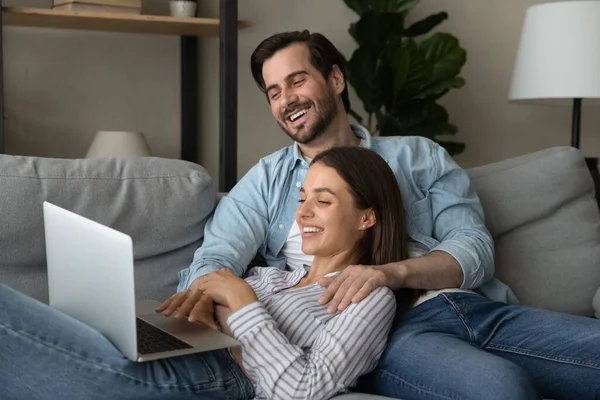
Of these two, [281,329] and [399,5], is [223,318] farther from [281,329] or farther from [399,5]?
[399,5]

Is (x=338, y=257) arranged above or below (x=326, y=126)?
below

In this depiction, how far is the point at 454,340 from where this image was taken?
1.43m

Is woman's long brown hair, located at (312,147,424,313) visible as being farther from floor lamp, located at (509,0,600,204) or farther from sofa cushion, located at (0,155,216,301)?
floor lamp, located at (509,0,600,204)

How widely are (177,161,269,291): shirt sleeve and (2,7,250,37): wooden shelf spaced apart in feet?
3.27

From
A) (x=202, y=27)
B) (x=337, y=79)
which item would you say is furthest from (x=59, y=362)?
(x=202, y=27)

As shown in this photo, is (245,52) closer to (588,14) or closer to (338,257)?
(588,14)

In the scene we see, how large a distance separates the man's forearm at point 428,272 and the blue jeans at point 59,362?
512 millimetres

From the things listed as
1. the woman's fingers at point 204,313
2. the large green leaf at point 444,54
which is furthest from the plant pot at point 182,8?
the woman's fingers at point 204,313

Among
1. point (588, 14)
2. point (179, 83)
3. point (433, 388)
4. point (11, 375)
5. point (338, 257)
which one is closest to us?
point (11, 375)

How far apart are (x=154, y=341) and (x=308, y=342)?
29 centimetres

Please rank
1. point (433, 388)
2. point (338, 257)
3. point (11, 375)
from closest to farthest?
point (11, 375) → point (433, 388) → point (338, 257)

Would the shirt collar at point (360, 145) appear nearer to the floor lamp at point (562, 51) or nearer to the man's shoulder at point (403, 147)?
the man's shoulder at point (403, 147)

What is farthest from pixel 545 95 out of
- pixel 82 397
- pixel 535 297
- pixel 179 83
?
pixel 82 397

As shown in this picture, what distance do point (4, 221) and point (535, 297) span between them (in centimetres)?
126
